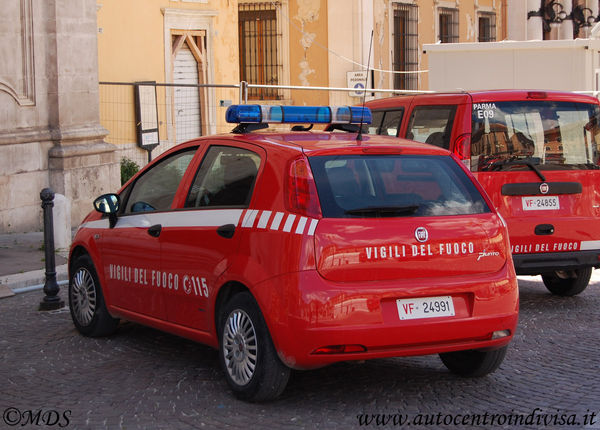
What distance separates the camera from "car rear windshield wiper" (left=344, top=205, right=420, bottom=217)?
19.3 ft

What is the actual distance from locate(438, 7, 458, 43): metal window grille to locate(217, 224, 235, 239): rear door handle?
25214mm

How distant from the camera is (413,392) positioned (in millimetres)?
6309

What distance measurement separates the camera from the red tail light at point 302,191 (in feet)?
19.0

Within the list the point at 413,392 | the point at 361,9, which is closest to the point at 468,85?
the point at 361,9

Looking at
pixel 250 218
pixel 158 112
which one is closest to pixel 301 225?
pixel 250 218

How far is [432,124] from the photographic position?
9.48 meters

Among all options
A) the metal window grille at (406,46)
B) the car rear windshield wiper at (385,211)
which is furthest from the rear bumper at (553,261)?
the metal window grille at (406,46)

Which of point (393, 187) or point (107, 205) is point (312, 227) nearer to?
point (393, 187)

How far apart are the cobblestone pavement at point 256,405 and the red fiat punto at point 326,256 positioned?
9.0 inches

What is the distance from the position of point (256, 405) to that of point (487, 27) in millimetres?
28590

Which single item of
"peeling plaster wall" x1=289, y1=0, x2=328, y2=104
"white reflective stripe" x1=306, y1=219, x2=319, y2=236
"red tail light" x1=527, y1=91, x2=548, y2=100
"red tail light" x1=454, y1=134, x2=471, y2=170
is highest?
"peeling plaster wall" x1=289, y1=0, x2=328, y2=104

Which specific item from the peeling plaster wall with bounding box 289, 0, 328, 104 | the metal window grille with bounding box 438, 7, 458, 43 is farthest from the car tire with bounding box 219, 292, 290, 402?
the metal window grille with bounding box 438, 7, 458, 43

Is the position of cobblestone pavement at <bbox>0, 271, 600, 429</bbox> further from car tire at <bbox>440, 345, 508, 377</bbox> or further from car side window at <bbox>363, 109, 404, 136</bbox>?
car side window at <bbox>363, 109, 404, 136</bbox>

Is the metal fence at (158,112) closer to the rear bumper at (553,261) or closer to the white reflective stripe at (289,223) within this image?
the rear bumper at (553,261)
